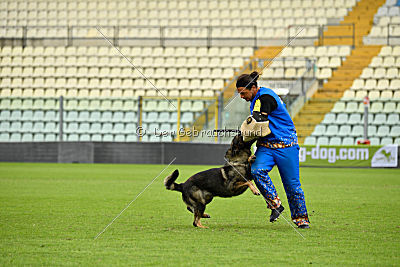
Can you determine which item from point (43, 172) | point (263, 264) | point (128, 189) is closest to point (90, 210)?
point (128, 189)

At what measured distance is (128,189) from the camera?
12.4 m

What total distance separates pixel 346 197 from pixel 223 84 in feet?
47.2

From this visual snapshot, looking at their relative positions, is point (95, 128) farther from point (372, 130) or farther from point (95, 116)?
point (372, 130)

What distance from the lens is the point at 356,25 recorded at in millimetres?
27312

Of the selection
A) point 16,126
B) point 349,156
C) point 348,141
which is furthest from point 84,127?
point 348,141

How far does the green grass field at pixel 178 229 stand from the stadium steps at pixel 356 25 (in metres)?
14.5

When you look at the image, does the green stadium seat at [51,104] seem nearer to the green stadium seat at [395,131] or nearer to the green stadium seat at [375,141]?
the green stadium seat at [375,141]

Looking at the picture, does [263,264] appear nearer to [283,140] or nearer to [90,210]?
[283,140]

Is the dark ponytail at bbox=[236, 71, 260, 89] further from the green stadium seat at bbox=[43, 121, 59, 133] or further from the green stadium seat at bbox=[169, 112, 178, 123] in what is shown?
the green stadium seat at bbox=[43, 121, 59, 133]

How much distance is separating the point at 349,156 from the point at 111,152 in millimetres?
7725

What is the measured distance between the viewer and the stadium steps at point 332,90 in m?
22.3

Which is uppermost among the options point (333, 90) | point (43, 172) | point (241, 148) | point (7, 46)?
point (7, 46)

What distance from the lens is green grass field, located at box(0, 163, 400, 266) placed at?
5.34m

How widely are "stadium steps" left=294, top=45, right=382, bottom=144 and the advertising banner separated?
126cm
